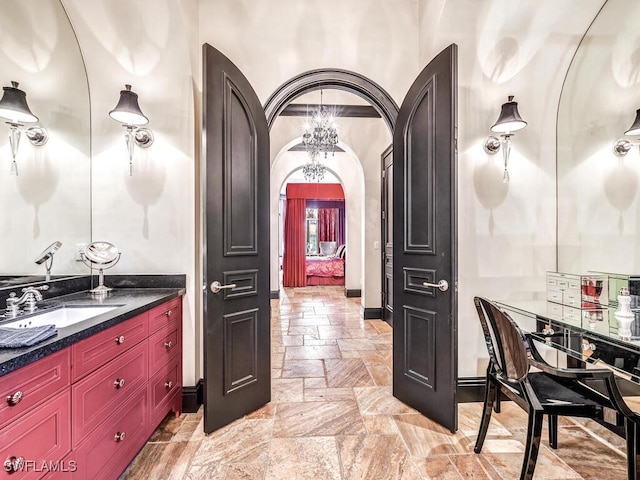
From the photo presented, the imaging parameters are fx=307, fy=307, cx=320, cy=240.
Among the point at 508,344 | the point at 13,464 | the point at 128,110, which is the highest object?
the point at 128,110

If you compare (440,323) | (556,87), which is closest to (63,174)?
(440,323)

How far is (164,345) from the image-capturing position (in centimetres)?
215

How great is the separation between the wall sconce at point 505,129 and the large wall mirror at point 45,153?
3.22m

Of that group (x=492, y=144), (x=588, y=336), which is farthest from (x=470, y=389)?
(x=492, y=144)

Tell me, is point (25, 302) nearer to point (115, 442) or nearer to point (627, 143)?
point (115, 442)

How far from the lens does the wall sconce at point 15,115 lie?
1810 mm

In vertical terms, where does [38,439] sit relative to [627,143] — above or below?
below

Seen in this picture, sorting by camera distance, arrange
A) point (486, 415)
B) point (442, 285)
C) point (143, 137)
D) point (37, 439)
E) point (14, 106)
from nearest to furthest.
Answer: point (37, 439)
point (14, 106)
point (486, 415)
point (442, 285)
point (143, 137)

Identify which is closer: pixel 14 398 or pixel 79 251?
pixel 14 398

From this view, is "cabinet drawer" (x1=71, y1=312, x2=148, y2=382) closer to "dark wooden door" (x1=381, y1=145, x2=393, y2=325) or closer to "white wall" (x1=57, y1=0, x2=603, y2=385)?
"white wall" (x1=57, y1=0, x2=603, y2=385)

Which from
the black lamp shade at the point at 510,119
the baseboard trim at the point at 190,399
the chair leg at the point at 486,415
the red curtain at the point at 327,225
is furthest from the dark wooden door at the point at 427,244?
the red curtain at the point at 327,225

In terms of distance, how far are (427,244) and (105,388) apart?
216 cm

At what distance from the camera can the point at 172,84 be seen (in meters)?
2.44

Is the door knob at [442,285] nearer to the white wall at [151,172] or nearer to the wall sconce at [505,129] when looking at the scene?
the wall sconce at [505,129]
